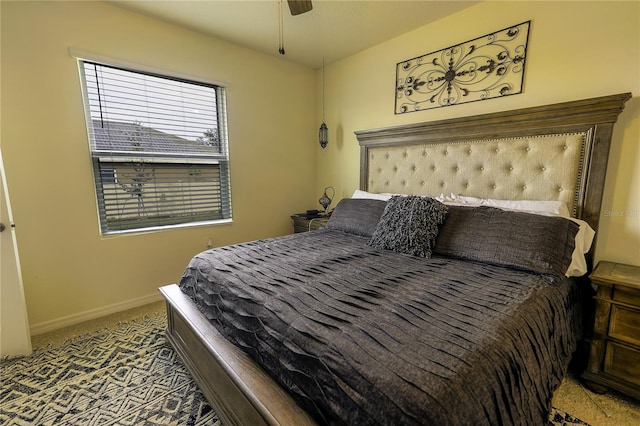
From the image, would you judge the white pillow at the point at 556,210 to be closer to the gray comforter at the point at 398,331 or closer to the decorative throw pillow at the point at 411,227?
the gray comforter at the point at 398,331

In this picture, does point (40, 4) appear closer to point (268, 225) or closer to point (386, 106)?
point (268, 225)

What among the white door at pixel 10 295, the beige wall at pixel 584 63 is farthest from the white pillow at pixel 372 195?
the white door at pixel 10 295

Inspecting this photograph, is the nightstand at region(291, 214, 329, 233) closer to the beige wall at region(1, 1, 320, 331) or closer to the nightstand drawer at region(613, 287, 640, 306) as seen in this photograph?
the beige wall at region(1, 1, 320, 331)

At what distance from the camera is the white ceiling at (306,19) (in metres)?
2.15

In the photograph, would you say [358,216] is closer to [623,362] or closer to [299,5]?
[299,5]

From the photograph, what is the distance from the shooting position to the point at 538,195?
1935mm

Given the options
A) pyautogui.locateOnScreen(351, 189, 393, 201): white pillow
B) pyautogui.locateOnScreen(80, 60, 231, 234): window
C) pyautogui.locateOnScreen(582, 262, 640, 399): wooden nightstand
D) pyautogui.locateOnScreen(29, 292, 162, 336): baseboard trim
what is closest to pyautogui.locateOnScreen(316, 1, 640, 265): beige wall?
pyautogui.locateOnScreen(582, 262, 640, 399): wooden nightstand

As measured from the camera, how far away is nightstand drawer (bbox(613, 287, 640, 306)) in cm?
137

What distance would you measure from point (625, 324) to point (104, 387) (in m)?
2.80

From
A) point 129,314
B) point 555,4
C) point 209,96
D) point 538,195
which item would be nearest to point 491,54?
point 555,4

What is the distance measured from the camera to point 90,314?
2287 mm

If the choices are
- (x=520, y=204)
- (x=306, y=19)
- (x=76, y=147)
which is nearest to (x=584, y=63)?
(x=520, y=204)

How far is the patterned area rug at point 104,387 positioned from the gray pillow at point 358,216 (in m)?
1.47

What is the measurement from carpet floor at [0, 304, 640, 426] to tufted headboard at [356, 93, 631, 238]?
1.34 metres
